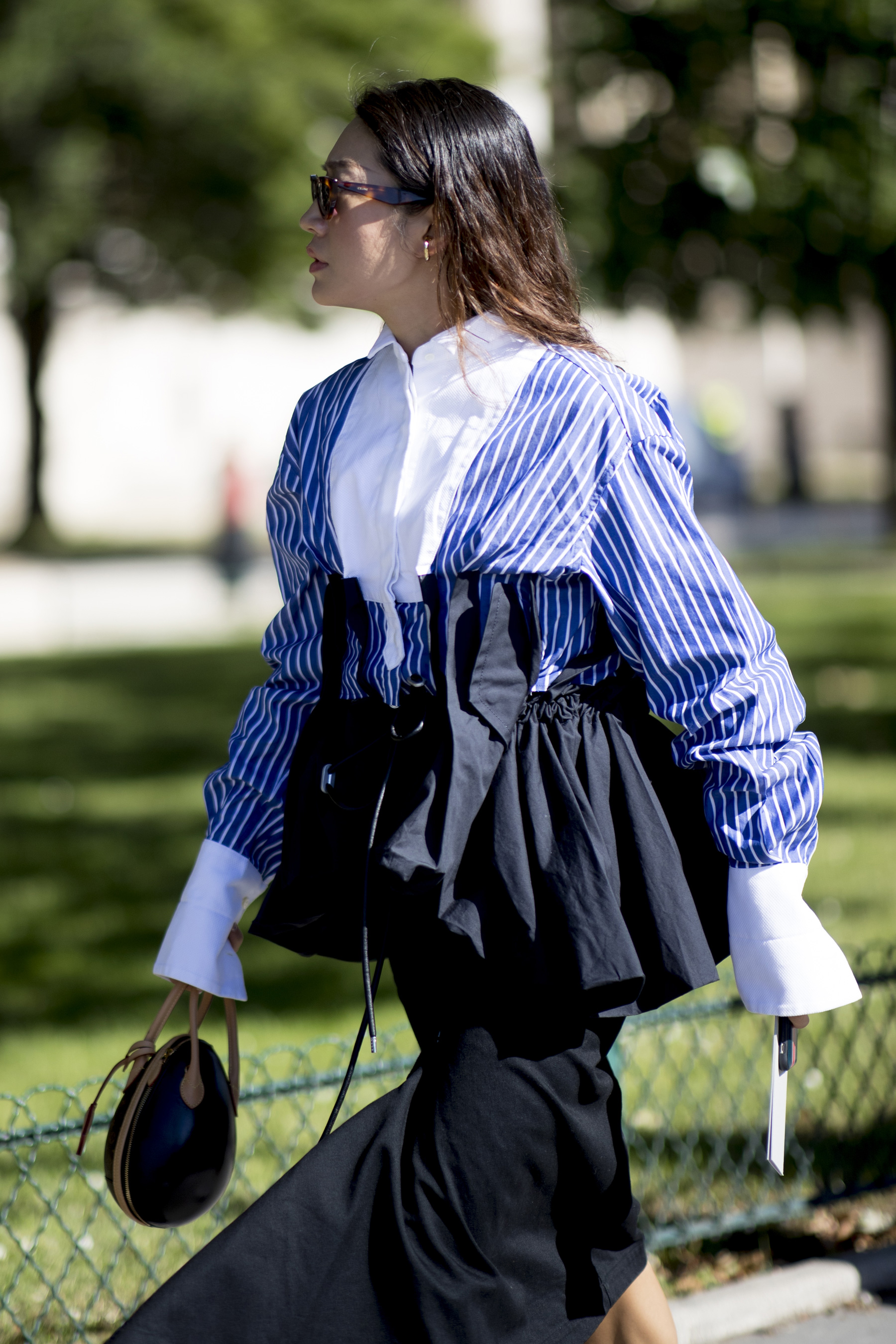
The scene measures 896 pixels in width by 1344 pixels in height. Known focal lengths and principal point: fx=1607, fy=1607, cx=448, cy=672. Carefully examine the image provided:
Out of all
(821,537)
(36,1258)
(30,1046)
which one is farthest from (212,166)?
(36,1258)

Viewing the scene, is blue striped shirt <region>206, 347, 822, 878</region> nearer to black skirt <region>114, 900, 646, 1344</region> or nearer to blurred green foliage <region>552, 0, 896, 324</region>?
black skirt <region>114, 900, 646, 1344</region>

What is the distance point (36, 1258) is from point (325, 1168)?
1.47m

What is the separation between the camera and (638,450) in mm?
1949

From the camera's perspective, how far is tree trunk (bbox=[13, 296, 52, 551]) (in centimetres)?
2506

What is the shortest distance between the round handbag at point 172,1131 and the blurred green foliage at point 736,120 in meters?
3.46

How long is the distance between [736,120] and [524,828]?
4.29 meters

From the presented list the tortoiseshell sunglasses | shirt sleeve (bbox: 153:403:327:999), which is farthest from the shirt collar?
shirt sleeve (bbox: 153:403:327:999)

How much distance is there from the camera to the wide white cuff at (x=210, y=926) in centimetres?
213

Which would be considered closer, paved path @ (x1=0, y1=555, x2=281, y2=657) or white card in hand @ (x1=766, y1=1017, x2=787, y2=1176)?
white card in hand @ (x1=766, y1=1017, x2=787, y2=1176)

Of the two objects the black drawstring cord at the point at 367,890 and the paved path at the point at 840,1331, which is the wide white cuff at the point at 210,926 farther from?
the paved path at the point at 840,1331

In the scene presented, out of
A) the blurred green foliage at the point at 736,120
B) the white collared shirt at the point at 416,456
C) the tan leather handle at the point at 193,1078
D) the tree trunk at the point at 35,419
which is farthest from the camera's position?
the tree trunk at the point at 35,419

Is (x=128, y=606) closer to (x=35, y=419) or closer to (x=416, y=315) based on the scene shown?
(x=35, y=419)

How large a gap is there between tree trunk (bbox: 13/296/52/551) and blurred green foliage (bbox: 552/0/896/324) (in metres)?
19.7

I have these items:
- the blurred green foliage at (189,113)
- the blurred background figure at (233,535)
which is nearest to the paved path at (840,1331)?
the blurred background figure at (233,535)
